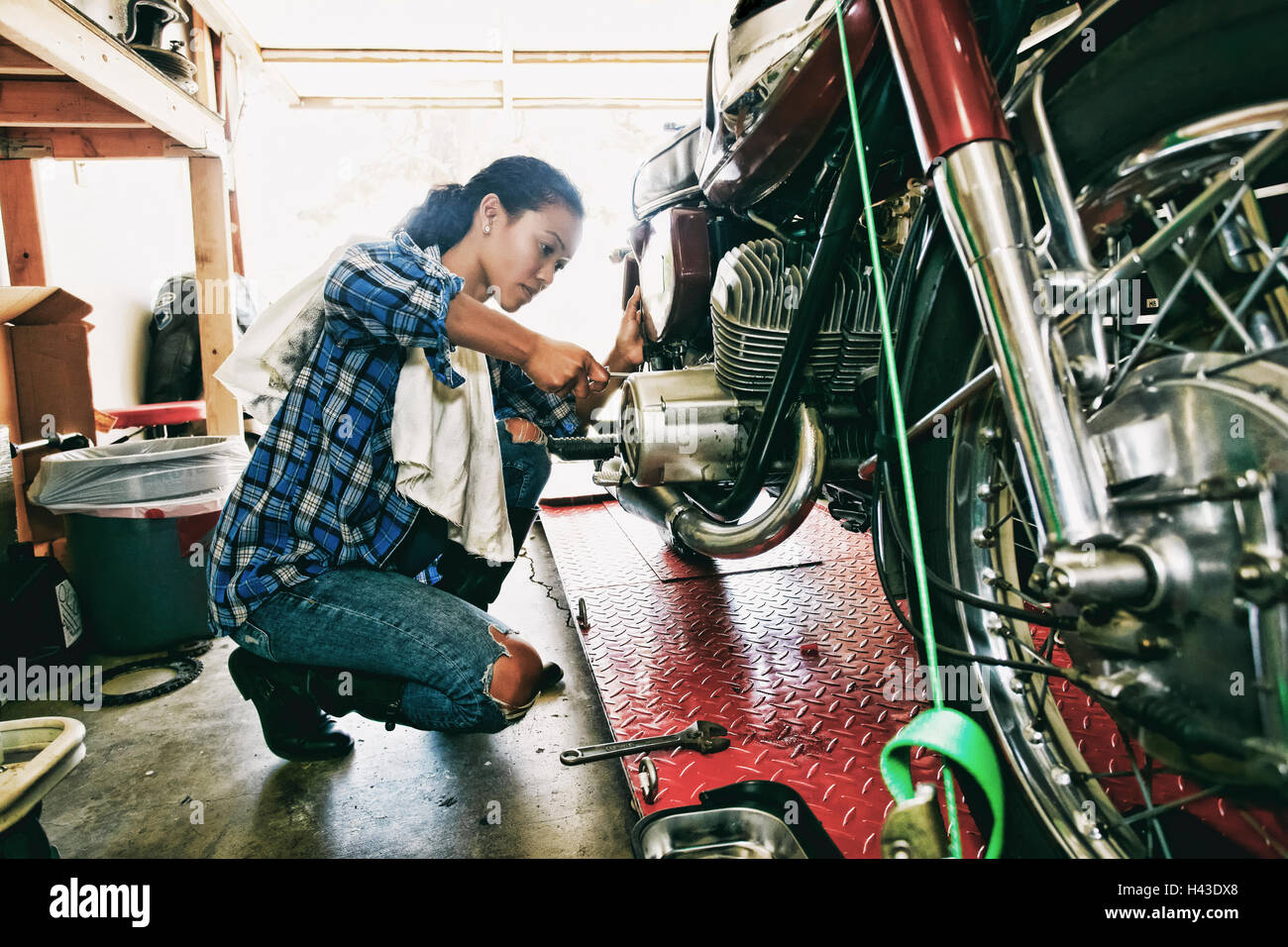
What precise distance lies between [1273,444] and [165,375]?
156 inches

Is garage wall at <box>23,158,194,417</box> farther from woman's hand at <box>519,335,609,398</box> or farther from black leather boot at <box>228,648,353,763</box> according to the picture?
woman's hand at <box>519,335,609,398</box>

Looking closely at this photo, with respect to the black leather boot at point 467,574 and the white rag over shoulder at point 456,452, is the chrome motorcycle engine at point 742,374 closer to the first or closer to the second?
the white rag over shoulder at point 456,452

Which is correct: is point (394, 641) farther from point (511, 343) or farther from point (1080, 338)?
point (1080, 338)

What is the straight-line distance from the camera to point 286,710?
4.34 ft

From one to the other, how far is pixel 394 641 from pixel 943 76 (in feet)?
3.48

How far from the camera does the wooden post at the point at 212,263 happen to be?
2.03m

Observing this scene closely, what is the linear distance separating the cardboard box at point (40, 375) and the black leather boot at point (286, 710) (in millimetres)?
1097

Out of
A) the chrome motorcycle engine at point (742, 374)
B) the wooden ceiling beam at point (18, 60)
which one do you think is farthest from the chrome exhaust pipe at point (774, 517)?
the wooden ceiling beam at point (18, 60)

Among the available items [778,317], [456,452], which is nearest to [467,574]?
[456,452]

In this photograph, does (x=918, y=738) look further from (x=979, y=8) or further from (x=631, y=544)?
(x=631, y=544)

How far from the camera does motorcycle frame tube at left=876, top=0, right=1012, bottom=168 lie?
2.25 ft

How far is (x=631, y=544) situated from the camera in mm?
2430

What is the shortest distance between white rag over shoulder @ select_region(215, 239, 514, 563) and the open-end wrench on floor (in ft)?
1.29
